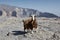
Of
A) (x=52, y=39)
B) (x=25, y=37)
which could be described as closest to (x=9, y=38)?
(x=25, y=37)

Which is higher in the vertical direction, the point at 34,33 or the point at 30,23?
the point at 30,23

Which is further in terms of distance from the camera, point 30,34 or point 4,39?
point 30,34

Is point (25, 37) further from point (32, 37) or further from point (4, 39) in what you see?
point (4, 39)

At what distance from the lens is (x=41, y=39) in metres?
10.7

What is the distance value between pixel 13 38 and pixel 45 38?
2.17 meters

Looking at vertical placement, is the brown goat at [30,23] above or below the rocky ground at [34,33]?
above

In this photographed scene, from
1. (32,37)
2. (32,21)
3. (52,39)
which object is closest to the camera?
(52,39)

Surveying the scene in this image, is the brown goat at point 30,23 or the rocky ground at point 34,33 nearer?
the rocky ground at point 34,33

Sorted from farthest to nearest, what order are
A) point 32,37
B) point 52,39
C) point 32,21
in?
point 32,21
point 32,37
point 52,39

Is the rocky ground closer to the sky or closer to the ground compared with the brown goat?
closer to the ground

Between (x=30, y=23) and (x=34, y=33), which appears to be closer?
(x=30, y=23)

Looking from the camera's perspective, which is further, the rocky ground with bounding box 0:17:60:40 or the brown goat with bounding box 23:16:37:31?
the brown goat with bounding box 23:16:37:31

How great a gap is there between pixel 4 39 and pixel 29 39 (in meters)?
1.64

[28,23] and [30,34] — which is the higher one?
[28,23]
